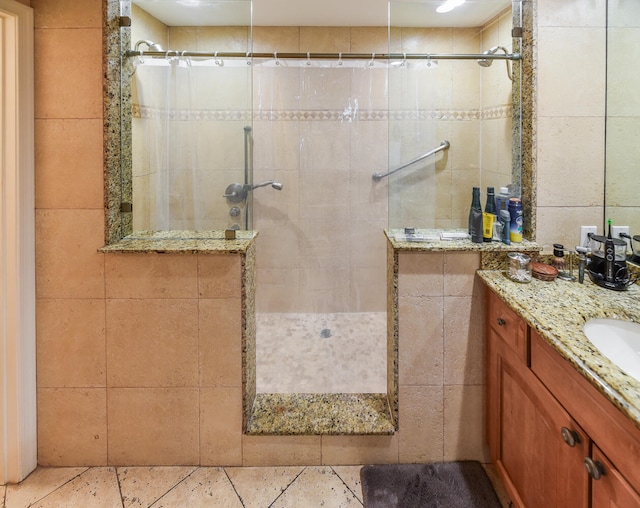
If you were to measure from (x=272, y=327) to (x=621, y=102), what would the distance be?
7.76ft

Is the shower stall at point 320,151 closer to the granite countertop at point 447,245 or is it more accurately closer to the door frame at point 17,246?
the granite countertop at point 447,245

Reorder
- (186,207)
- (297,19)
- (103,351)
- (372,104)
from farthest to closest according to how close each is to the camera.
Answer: (372,104), (297,19), (186,207), (103,351)

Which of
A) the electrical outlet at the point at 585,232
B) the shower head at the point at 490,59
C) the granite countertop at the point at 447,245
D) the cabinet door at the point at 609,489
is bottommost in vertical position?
the cabinet door at the point at 609,489

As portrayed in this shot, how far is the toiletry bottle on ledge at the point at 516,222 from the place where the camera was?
5.82ft

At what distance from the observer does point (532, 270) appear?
1.66 meters

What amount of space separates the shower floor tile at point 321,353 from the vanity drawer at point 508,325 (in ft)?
2.77

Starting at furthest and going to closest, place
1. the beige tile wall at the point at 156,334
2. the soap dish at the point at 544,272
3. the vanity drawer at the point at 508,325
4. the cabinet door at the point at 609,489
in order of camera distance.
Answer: the beige tile wall at the point at 156,334, the soap dish at the point at 544,272, the vanity drawer at the point at 508,325, the cabinet door at the point at 609,489

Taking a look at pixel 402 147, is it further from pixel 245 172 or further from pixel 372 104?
pixel 372 104

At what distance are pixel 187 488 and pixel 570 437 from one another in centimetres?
141

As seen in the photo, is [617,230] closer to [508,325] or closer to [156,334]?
[508,325]

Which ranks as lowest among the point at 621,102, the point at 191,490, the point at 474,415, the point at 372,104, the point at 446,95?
the point at 191,490

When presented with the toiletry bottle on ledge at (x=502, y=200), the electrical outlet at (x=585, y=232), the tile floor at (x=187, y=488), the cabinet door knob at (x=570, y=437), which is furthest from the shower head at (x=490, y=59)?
the tile floor at (x=187, y=488)

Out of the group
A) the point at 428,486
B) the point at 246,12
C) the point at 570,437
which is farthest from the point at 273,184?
the point at 570,437

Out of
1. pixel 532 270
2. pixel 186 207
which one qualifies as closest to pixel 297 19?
pixel 186 207
